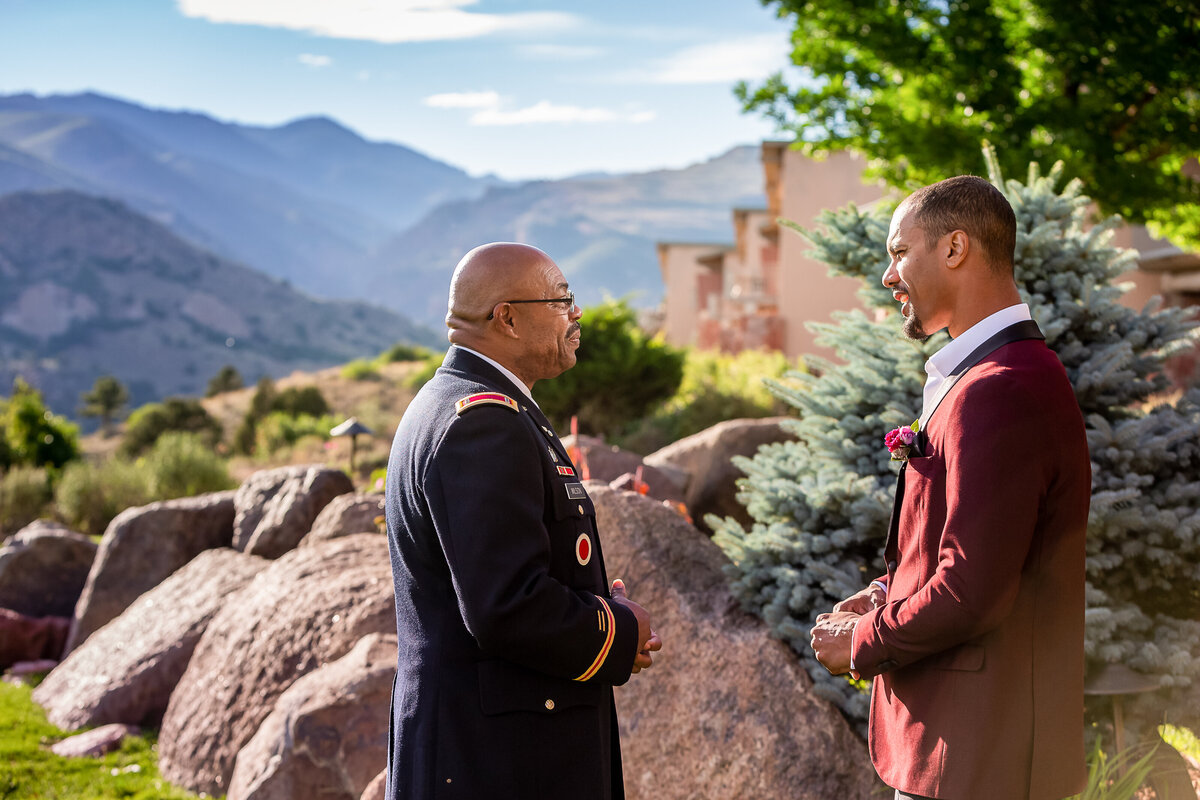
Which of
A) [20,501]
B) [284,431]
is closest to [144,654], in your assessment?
[20,501]

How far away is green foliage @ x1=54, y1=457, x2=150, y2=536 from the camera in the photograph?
13.0m

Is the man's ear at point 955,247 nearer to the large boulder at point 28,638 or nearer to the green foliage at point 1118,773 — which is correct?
the green foliage at point 1118,773

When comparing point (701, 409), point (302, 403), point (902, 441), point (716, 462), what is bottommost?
point (302, 403)

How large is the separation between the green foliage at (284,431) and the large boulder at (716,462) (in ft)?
55.0

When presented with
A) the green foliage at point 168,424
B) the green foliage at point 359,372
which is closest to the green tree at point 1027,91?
the green foliage at point 168,424

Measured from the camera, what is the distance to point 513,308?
244 cm

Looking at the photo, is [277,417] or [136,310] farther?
[136,310]

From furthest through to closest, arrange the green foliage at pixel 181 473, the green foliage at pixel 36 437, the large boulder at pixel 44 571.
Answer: the green foliage at pixel 36 437
the green foliage at pixel 181 473
the large boulder at pixel 44 571

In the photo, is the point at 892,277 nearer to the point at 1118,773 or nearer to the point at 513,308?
the point at 513,308

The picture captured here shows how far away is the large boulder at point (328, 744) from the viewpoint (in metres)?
4.50

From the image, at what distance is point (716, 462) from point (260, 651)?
371 centimetres

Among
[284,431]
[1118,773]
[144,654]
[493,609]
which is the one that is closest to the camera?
[493,609]

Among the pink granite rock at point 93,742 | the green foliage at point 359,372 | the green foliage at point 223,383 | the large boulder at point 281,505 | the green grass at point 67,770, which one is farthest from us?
the green foliage at point 223,383

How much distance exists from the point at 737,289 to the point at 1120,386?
72.9ft
